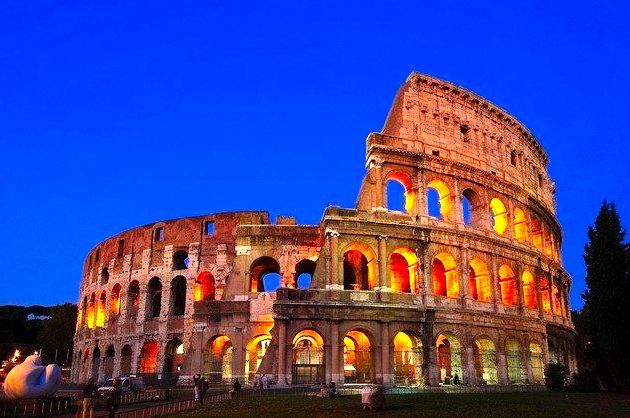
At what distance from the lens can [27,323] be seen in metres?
73.6

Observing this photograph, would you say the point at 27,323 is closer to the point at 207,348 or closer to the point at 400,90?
the point at 207,348

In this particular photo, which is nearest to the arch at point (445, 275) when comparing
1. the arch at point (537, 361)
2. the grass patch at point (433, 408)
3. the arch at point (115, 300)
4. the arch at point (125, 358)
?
the arch at point (537, 361)

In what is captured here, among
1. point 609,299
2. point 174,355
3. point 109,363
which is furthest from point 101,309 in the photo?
point 609,299

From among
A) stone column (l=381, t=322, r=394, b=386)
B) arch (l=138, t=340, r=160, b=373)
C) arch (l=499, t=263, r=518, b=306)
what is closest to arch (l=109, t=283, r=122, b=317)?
arch (l=138, t=340, r=160, b=373)

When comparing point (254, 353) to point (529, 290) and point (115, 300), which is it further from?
point (529, 290)

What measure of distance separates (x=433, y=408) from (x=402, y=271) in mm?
15769

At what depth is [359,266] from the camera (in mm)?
31047

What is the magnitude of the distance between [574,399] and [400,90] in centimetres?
1860

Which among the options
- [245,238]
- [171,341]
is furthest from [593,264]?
[171,341]

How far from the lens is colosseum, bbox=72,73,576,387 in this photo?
1046 inches

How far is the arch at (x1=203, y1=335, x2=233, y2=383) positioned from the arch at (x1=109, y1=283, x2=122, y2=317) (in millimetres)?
12305

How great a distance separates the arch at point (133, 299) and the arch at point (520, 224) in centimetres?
2517

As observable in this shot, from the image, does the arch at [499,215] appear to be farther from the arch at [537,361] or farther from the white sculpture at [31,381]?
the white sculpture at [31,381]

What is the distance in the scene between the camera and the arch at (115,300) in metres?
39.9
